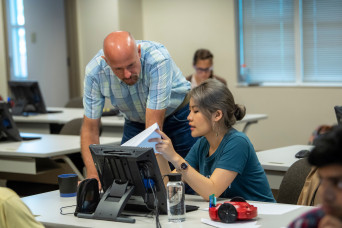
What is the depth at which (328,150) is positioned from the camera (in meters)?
0.98

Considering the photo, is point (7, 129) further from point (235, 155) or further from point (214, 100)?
point (235, 155)

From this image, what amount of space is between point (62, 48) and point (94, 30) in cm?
99

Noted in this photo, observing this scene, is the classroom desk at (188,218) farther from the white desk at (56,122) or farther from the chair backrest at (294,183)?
the white desk at (56,122)

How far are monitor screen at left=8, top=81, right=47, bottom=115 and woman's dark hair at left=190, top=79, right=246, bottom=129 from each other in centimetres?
379

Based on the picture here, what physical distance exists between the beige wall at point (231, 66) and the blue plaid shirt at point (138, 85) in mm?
4251

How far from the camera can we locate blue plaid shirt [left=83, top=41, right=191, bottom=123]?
2.70m

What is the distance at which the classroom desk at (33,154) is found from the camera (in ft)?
12.4

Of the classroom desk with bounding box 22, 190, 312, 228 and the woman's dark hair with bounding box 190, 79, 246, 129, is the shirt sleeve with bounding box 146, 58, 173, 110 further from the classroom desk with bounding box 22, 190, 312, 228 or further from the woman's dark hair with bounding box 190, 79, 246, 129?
the classroom desk with bounding box 22, 190, 312, 228

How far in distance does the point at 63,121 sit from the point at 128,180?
3.35 m

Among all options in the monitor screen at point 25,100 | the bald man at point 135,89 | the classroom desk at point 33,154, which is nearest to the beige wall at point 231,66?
the monitor screen at point 25,100

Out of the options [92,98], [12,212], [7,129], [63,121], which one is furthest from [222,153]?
[63,121]

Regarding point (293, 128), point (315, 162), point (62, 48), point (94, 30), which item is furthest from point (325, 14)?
point (315, 162)

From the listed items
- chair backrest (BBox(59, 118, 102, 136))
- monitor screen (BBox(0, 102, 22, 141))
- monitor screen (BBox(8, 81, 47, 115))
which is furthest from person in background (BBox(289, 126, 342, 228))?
monitor screen (BBox(8, 81, 47, 115))

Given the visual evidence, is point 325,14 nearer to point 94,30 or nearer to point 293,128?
point 293,128
